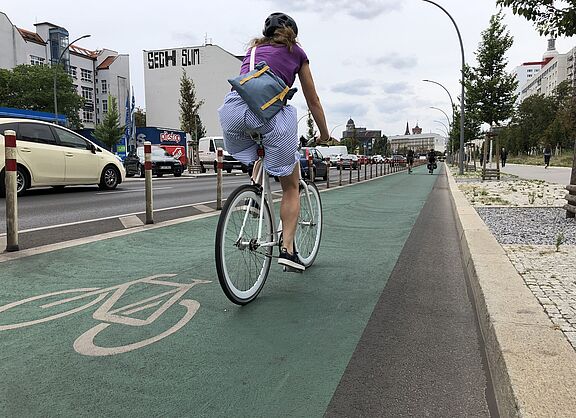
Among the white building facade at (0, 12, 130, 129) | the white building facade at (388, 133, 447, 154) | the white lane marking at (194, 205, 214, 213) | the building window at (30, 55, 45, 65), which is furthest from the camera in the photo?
the white building facade at (388, 133, 447, 154)

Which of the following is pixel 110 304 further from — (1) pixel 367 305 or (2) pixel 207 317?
(1) pixel 367 305

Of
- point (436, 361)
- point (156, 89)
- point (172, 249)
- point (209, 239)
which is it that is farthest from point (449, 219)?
point (156, 89)

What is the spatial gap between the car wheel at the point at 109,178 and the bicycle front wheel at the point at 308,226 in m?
9.88

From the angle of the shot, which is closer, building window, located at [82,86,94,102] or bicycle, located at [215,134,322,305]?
bicycle, located at [215,134,322,305]

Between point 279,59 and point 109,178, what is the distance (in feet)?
36.6

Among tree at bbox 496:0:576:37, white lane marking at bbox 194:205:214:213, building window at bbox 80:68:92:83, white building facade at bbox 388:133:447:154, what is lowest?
white lane marking at bbox 194:205:214:213

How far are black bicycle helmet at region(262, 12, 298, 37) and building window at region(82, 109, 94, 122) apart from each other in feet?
258

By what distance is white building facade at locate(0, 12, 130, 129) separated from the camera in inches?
2365

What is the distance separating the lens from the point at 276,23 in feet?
11.0

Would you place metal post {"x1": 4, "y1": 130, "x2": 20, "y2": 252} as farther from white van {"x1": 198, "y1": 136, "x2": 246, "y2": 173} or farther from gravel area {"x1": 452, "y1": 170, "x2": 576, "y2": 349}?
white van {"x1": 198, "y1": 136, "x2": 246, "y2": 173}

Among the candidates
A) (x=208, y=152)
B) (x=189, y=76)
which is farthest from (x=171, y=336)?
(x=189, y=76)

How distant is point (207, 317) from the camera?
3.09 metres

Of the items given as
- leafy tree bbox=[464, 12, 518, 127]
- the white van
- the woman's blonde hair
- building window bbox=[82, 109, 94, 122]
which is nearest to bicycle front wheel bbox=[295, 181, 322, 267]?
the woman's blonde hair

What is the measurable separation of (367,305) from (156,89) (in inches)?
3192
